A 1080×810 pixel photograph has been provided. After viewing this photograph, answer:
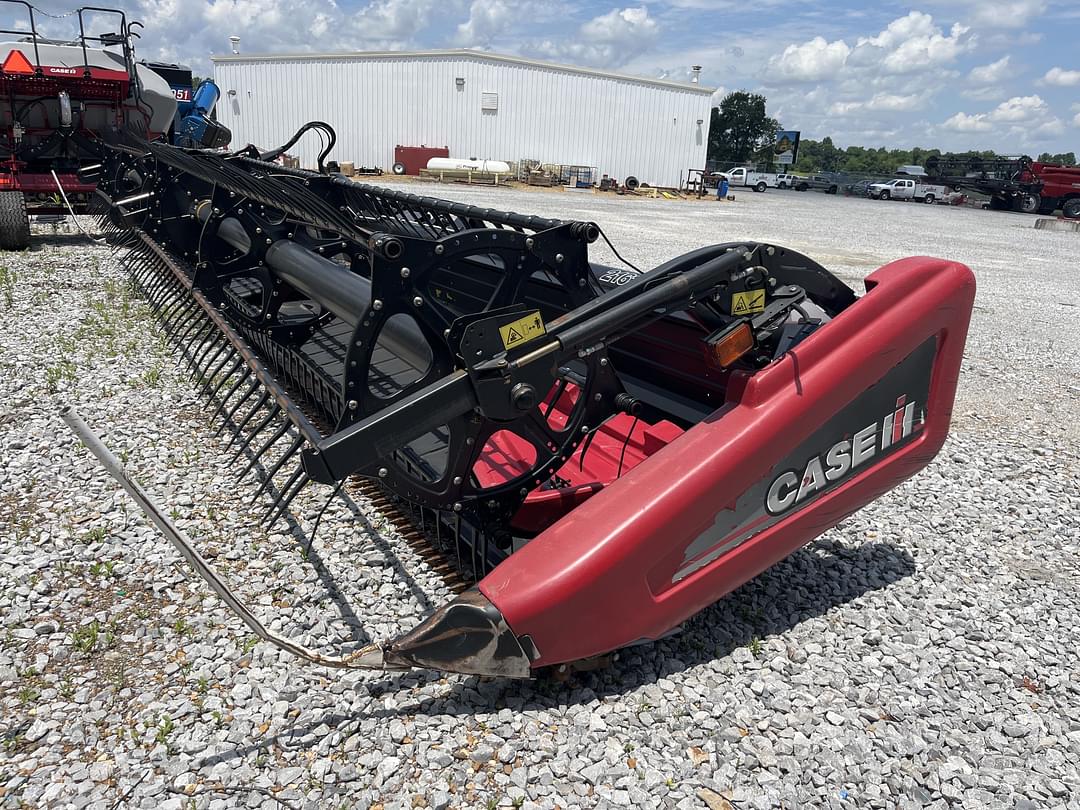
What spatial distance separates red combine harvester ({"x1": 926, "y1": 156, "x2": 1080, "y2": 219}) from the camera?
101 feet

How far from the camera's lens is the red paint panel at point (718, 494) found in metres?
2.26

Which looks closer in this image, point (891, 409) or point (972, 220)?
point (891, 409)

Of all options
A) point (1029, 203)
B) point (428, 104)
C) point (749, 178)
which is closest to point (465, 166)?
point (428, 104)

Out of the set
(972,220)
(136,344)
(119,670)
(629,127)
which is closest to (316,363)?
(119,670)

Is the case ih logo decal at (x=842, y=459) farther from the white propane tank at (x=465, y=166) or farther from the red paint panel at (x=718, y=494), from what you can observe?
the white propane tank at (x=465, y=166)

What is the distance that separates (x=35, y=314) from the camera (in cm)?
683

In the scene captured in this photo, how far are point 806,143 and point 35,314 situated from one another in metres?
120

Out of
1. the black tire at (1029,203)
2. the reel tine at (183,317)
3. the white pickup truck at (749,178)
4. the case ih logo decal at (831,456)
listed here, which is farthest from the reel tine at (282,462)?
the white pickup truck at (749,178)

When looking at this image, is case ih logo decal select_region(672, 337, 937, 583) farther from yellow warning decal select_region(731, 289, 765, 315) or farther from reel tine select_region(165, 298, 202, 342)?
reel tine select_region(165, 298, 202, 342)

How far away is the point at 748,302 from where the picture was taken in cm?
267

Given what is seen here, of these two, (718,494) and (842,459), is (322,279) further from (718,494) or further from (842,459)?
(842,459)

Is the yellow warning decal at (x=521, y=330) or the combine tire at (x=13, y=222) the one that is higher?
the yellow warning decal at (x=521, y=330)

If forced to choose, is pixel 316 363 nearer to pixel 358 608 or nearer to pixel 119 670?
pixel 358 608

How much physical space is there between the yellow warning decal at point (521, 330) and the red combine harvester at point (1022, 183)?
35.5 m
